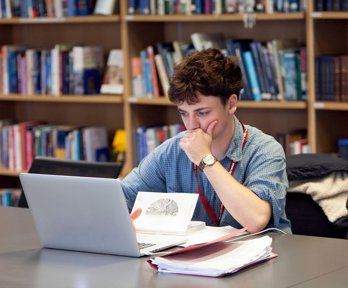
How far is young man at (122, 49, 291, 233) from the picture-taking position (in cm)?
243

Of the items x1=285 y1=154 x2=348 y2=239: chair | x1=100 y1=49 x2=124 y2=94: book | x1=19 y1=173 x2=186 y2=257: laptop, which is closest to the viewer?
x1=19 y1=173 x2=186 y2=257: laptop

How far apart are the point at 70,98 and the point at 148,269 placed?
9.61 feet

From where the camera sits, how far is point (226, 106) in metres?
2.61

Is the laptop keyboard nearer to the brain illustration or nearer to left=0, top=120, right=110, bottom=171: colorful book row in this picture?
the brain illustration

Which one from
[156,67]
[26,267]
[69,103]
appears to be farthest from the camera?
[69,103]

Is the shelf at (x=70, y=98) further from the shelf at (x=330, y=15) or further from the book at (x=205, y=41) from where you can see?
the shelf at (x=330, y=15)

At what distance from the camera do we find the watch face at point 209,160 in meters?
2.49

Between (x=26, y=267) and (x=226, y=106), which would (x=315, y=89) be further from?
(x=26, y=267)

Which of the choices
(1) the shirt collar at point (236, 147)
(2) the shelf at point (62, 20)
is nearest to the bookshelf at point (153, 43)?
(2) the shelf at point (62, 20)

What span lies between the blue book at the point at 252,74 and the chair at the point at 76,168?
4.82 ft

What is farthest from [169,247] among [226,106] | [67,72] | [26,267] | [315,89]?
[67,72]

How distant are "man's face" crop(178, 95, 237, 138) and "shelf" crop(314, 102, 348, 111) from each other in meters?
1.49

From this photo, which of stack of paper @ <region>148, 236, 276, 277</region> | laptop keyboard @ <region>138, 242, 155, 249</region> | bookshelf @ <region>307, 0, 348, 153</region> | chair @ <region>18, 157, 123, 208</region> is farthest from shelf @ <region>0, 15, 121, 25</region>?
stack of paper @ <region>148, 236, 276, 277</region>

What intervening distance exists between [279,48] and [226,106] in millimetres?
1669
